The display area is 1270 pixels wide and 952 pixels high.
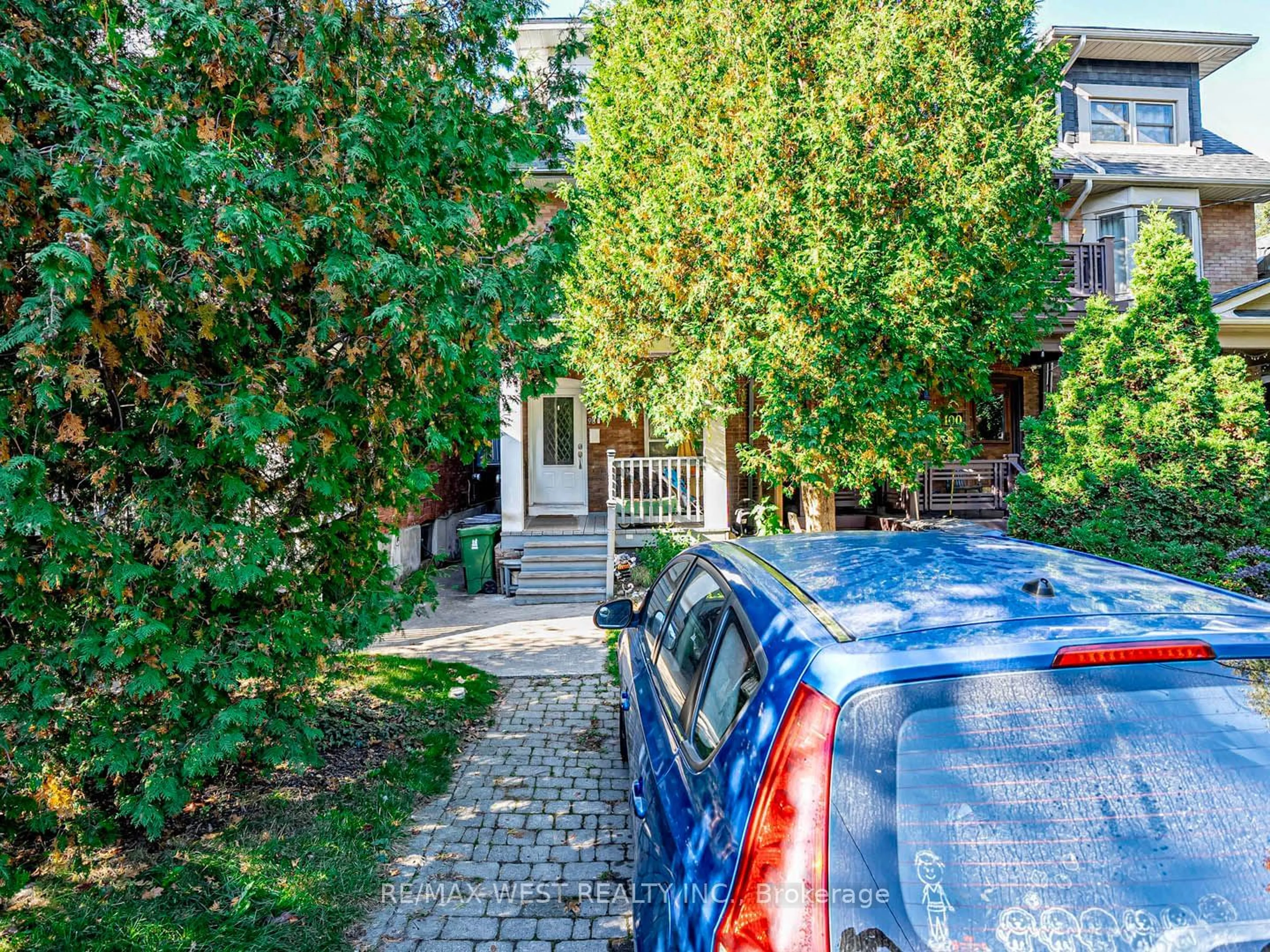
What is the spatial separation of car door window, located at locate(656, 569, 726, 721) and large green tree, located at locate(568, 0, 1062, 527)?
5.03 meters

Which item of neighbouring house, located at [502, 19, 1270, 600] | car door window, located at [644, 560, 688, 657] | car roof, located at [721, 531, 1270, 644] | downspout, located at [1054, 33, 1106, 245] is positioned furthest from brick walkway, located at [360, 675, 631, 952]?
downspout, located at [1054, 33, 1106, 245]

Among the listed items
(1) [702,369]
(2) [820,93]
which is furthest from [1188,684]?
(2) [820,93]

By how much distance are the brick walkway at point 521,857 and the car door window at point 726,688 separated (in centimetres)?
145

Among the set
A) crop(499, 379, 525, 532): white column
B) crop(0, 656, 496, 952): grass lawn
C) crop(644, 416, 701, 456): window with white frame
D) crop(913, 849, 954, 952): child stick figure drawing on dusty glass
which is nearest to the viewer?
crop(913, 849, 954, 952): child stick figure drawing on dusty glass

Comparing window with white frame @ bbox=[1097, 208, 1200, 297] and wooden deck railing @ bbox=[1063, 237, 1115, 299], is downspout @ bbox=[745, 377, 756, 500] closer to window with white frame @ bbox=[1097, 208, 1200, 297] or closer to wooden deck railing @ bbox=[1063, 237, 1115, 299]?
wooden deck railing @ bbox=[1063, 237, 1115, 299]

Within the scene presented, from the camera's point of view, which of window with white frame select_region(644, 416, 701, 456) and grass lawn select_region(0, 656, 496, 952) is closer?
grass lawn select_region(0, 656, 496, 952)

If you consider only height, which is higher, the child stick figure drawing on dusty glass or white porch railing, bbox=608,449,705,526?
white porch railing, bbox=608,449,705,526

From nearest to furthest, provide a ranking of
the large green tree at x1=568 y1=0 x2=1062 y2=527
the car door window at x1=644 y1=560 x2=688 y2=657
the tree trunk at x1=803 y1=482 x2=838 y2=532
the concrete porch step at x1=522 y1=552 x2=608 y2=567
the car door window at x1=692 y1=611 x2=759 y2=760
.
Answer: the car door window at x1=692 y1=611 x2=759 y2=760 < the car door window at x1=644 y1=560 x2=688 y2=657 < the large green tree at x1=568 y1=0 x2=1062 y2=527 < the tree trunk at x1=803 y1=482 x2=838 y2=532 < the concrete porch step at x1=522 y1=552 x2=608 y2=567

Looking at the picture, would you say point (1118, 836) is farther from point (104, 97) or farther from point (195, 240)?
point (104, 97)

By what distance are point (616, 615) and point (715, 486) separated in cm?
708

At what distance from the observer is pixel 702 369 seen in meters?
8.48

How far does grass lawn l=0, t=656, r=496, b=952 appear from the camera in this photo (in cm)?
271

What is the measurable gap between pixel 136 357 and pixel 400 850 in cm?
273

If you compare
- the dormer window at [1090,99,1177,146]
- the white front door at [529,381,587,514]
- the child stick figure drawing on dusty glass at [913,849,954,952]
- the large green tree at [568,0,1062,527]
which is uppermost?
the dormer window at [1090,99,1177,146]
